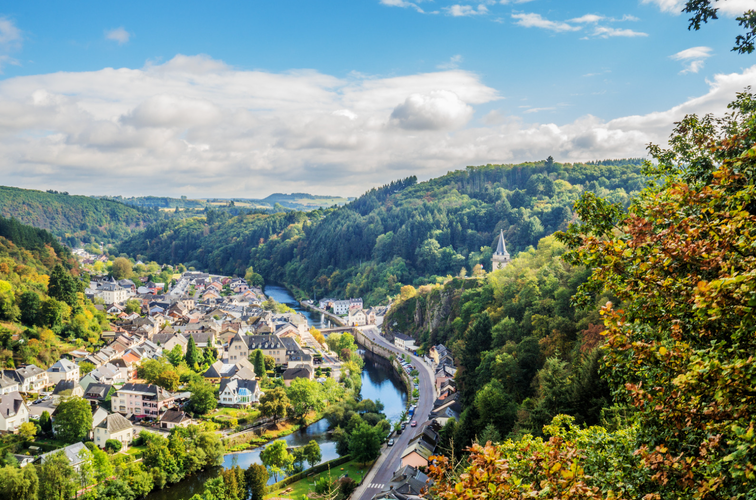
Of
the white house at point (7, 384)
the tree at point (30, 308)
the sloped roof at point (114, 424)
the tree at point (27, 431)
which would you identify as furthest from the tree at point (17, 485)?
the tree at point (30, 308)

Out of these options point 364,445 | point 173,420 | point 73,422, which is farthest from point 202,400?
point 364,445

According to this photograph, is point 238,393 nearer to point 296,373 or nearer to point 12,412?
point 296,373

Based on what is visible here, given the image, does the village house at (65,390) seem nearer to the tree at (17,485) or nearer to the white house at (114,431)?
the white house at (114,431)

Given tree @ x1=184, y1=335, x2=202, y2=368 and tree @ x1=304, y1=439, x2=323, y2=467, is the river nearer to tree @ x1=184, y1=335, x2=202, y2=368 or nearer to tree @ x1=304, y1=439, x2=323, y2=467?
tree @ x1=304, y1=439, x2=323, y2=467

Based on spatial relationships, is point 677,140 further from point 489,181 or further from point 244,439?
point 489,181

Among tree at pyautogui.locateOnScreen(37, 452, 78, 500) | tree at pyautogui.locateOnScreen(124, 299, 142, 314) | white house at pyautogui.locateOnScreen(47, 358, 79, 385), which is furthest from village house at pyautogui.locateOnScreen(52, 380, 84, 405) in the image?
tree at pyautogui.locateOnScreen(124, 299, 142, 314)

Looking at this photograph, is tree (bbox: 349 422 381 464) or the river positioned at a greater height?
tree (bbox: 349 422 381 464)

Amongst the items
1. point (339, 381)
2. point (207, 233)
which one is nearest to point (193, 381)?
point (339, 381)
